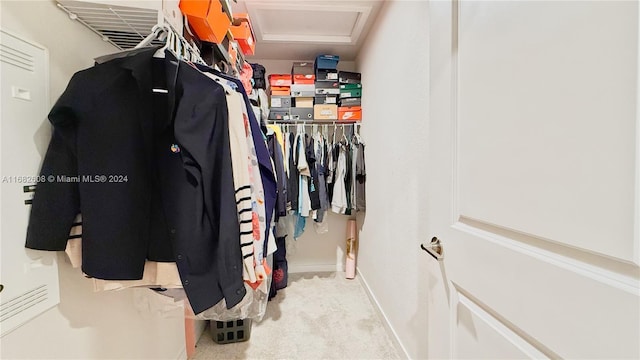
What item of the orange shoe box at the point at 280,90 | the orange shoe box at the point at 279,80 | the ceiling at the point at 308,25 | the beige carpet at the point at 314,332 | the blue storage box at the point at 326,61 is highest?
the ceiling at the point at 308,25

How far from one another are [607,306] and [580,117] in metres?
0.31

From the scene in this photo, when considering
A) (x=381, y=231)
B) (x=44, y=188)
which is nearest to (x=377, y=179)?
(x=381, y=231)

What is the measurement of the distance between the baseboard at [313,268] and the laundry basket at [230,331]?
1235 millimetres

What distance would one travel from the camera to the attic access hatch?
0.79 m

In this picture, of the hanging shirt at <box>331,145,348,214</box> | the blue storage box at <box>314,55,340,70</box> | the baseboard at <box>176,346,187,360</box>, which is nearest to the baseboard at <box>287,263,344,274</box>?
the hanging shirt at <box>331,145,348,214</box>

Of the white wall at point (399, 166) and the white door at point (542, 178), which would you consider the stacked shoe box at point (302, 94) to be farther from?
the white door at point (542, 178)

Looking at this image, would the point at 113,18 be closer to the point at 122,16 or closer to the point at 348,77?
the point at 122,16

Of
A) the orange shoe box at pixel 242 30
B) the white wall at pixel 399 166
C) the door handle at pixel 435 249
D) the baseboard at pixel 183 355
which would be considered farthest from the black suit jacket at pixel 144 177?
the orange shoe box at pixel 242 30

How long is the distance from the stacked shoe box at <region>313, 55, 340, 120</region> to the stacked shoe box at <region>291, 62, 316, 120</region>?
0.18 ft

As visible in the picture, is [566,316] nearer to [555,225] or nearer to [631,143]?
[555,225]

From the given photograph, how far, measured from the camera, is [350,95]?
269 cm

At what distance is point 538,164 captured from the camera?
0.50 meters

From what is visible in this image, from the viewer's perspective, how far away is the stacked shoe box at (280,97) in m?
2.68

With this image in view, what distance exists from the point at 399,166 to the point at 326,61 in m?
1.58
